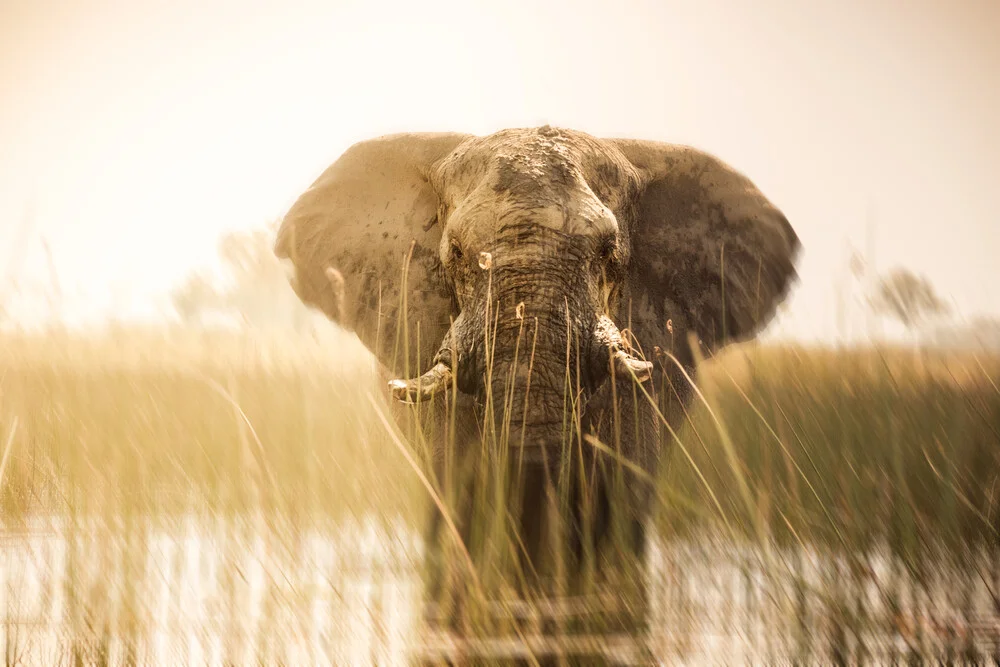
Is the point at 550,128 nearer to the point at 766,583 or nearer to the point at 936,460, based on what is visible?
the point at 766,583

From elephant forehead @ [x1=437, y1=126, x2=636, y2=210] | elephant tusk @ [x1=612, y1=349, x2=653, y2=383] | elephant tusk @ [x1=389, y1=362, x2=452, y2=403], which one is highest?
elephant forehead @ [x1=437, y1=126, x2=636, y2=210]

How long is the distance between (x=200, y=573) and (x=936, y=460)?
3.02 meters

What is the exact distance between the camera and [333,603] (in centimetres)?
212

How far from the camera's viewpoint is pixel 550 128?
3.10 meters

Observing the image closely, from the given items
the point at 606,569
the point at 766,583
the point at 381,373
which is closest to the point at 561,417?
the point at 606,569

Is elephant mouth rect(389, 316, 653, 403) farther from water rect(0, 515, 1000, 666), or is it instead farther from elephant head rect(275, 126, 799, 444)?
water rect(0, 515, 1000, 666)

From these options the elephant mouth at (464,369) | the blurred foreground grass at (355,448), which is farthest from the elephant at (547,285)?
the blurred foreground grass at (355,448)

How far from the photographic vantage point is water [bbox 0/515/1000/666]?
2.08 meters

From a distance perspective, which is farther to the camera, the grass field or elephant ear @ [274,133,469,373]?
elephant ear @ [274,133,469,373]

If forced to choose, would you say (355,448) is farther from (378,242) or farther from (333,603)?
(333,603)

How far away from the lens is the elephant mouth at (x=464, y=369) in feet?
7.92

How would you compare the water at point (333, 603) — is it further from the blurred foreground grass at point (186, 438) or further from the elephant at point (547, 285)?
the elephant at point (547, 285)

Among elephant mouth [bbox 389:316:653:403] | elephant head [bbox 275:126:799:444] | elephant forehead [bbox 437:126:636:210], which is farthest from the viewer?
→ elephant forehead [bbox 437:126:636:210]

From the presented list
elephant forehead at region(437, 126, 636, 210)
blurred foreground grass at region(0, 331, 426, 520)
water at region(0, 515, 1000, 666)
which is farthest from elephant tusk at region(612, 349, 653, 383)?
blurred foreground grass at region(0, 331, 426, 520)
